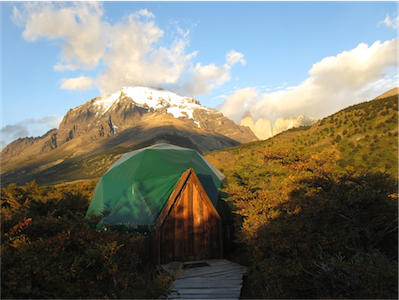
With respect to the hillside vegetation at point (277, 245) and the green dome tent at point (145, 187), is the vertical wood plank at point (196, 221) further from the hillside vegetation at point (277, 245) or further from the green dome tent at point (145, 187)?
the hillside vegetation at point (277, 245)

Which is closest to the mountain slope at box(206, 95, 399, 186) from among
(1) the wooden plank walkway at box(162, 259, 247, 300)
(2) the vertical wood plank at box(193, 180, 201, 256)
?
(2) the vertical wood plank at box(193, 180, 201, 256)

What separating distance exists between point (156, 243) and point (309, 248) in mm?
5885

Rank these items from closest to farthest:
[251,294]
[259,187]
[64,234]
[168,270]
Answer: [64,234] < [251,294] < [168,270] < [259,187]

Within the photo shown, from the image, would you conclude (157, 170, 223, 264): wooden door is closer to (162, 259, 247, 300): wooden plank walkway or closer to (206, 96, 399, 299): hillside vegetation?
(162, 259, 247, 300): wooden plank walkway

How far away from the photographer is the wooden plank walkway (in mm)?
6609

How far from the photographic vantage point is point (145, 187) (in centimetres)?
1164

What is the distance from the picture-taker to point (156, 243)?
9531 mm

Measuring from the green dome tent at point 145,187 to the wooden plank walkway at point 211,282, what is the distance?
276 centimetres

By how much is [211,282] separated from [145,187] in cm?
568

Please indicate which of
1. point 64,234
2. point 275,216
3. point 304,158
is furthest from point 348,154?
point 64,234

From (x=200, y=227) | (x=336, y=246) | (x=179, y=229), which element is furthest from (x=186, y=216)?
(x=336, y=246)

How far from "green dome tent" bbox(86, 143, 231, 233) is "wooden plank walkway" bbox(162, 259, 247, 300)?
9.07 feet

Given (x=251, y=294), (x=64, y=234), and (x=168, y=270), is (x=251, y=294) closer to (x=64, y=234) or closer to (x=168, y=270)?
(x=168, y=270)

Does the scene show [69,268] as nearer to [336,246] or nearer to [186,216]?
[336,246]
